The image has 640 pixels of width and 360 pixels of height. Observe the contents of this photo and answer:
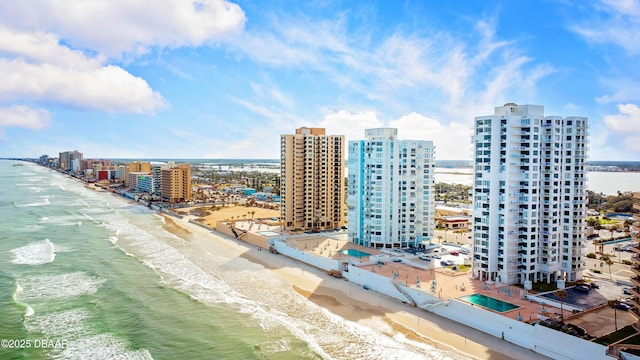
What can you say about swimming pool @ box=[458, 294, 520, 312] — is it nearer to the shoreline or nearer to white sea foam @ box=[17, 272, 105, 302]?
the shoreline

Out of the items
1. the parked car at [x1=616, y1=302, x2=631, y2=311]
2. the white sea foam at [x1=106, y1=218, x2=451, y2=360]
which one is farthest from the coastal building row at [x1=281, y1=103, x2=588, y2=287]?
the white sea foam at [x1=106, y1=218, x2=451, y2=360]

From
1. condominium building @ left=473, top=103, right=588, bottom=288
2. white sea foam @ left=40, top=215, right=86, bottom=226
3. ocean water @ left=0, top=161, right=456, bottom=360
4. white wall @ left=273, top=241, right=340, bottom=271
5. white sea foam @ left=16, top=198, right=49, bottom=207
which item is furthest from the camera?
white sea foam @ left=16, top=198, right=49, bottom=207

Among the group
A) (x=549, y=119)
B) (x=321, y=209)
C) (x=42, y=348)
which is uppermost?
(x=549, y=119)

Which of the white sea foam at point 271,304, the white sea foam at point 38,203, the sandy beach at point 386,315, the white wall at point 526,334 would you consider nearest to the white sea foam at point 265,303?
the white sea foam at point 271,304

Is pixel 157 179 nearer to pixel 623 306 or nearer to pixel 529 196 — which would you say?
pixel 529 196

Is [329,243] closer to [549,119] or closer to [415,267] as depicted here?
[415,267]

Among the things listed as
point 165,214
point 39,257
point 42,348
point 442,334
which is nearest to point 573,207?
point 442,334
